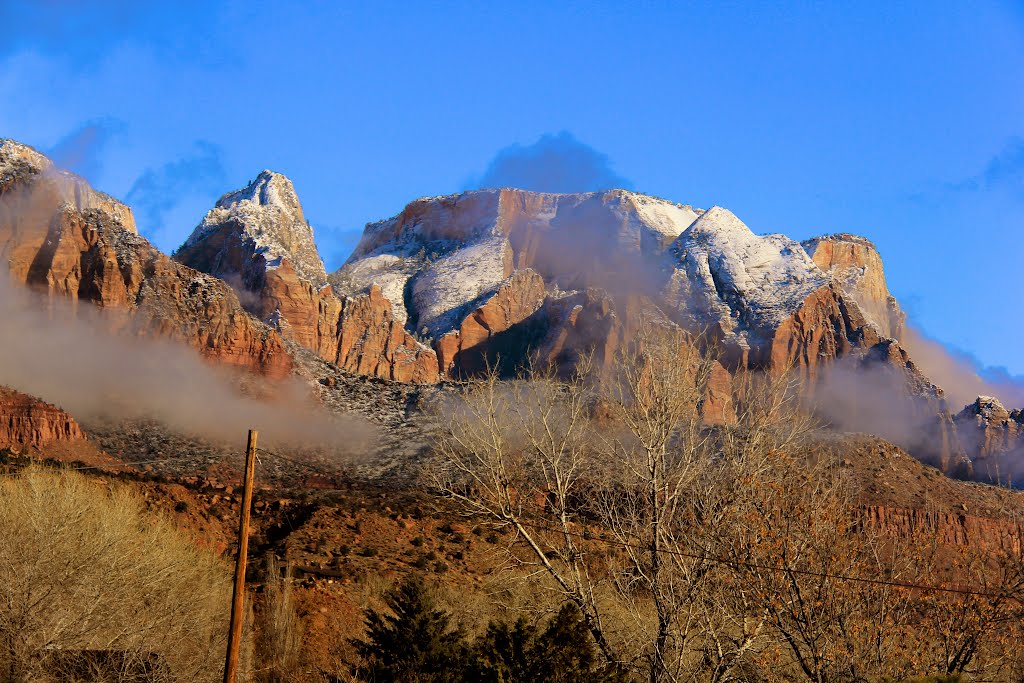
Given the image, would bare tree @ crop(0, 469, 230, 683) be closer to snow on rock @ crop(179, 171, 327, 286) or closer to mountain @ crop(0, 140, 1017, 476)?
mountain @ crop(0, 140, 1017, 476)

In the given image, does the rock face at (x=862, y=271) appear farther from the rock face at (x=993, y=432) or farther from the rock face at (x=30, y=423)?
the rock face at (x=30, y=423)

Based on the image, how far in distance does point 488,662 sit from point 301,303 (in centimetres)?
10303

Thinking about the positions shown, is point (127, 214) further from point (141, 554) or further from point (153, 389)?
point (141, 554)

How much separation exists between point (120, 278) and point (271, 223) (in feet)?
187

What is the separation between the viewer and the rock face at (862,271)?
180 metres

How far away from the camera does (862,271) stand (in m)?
184

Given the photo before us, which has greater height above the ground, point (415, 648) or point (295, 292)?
point (295, 292)

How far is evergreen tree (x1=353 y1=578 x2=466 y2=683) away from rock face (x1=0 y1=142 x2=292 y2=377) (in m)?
54.8

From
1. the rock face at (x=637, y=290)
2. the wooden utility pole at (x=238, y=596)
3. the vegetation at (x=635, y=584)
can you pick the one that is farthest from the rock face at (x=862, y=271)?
the wooden utility pole at (x=238, y=596)

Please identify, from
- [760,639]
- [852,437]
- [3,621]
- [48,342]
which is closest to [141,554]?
[3,621]

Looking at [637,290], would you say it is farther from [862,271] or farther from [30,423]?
[30,423]

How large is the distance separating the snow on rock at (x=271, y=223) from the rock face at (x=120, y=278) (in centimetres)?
3360

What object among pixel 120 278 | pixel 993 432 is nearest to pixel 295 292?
pixel 120 278

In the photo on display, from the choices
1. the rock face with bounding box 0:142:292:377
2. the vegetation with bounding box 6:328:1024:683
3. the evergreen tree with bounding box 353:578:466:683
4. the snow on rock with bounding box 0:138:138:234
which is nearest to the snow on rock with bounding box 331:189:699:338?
the snow on rock with bounding box 0:138:138:234
